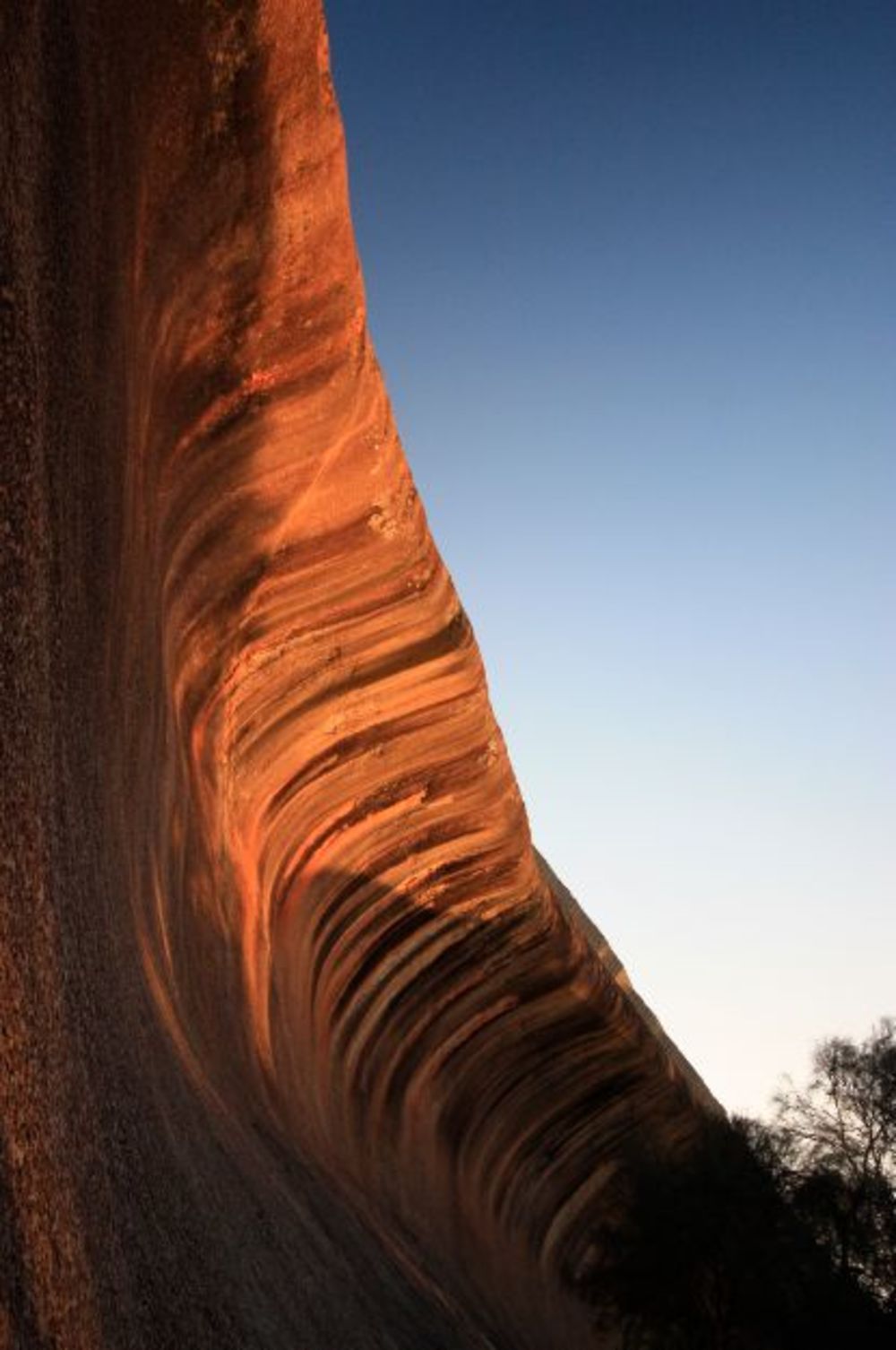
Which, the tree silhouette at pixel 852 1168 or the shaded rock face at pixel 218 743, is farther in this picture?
the tree silhouette at pixel 852 1168

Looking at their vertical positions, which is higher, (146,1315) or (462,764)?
(462,764)

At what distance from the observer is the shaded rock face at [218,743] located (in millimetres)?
5059

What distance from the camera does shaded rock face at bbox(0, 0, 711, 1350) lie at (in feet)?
16.6

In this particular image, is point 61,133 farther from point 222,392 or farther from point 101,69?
point 222,392

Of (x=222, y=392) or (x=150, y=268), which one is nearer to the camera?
(x=150, y=268)

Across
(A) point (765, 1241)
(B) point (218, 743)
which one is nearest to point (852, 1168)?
(A) point (765, 1241)

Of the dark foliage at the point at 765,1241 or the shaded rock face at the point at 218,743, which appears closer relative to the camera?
the shaded rock face at the point at 218,743

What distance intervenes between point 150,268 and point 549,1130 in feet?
54.6

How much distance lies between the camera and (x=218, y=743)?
10484 millimetres

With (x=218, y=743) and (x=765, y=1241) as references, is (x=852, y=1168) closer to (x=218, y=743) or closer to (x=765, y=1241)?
(x=765, y=1241)

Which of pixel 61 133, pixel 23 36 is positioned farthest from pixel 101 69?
pixel 23 36

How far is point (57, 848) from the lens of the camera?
5.40 meters

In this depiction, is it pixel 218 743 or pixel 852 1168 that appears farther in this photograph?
pixel 852 1168

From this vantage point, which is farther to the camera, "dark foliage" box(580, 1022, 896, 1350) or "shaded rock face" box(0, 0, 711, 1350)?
"dark foliage" box(580, 1022, 896, 1350)
